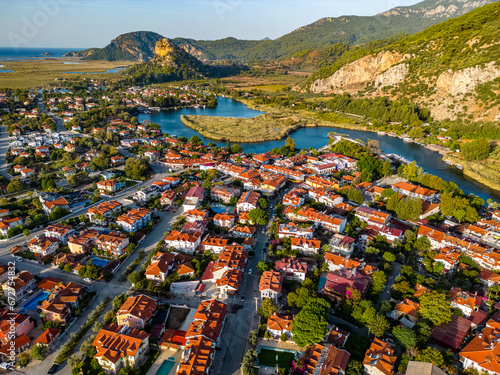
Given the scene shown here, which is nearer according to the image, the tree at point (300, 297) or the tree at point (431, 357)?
the tree at point (431, 357)

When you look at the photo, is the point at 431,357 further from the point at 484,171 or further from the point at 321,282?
the point at 484,171

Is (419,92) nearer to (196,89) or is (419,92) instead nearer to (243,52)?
(196,89)

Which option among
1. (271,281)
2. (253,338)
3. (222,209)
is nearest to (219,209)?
(222,209)

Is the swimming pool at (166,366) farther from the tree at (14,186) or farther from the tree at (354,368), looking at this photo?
the tree at (14,186)

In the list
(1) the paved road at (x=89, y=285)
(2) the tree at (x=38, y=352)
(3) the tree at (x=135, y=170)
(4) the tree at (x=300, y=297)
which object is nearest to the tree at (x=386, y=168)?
(4) the tree at (x=300, y=297)

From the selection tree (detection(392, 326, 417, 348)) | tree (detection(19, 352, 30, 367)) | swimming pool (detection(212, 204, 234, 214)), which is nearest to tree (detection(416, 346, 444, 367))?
tree (detection(392, 326, 417, 348))

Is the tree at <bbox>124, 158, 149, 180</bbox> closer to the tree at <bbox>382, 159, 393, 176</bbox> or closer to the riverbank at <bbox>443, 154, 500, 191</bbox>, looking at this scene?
the tree at <bbox>382, 159, 393, 176</bbox>

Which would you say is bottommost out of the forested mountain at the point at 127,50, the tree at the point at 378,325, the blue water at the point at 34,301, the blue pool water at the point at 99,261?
the blue water at the point at 34,301
